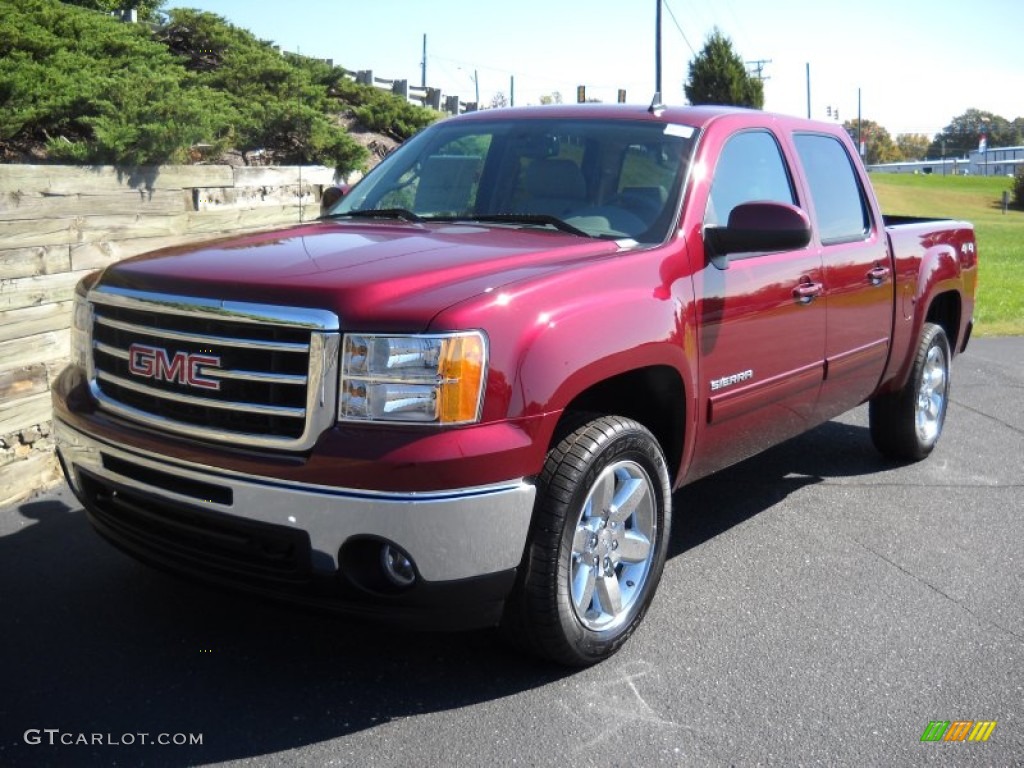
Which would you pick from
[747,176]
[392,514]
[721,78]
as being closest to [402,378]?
[392,514]

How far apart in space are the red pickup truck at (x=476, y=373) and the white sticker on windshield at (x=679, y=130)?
0.01 meters

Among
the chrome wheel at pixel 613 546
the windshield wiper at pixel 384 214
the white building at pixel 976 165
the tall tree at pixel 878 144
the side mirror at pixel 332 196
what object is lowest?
the chrome wheel at pixel 613 546

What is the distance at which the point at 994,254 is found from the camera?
27109 millimetres

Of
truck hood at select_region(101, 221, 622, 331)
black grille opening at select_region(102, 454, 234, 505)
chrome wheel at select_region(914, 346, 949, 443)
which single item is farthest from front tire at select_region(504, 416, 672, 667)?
chrome wheel at select_region(914, 346, 949, 443)

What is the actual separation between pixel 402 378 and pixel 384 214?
A: 171 centimetres

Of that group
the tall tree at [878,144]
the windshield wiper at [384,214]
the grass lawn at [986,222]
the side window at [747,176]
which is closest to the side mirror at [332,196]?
the windshield wiper at [384,214]

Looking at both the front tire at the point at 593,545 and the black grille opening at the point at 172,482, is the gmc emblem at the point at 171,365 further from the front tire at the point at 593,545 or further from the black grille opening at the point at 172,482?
the front tire at the point at 593,545

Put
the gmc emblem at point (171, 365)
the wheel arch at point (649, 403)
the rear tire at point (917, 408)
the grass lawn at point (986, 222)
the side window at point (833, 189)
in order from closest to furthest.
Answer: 1. the gmc emblem at point (171, 365)
2. the wheel arch at point (649, 403)
3. the side window at point (833, 189)
4. the rear tire at point (917, 408)
5. the grass lawn at point (986, 222)

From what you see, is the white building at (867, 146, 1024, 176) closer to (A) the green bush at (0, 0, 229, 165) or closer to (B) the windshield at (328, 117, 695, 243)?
(A) the green bush at (0, 0, 229, 165)

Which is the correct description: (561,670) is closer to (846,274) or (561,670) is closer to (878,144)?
(846,274)

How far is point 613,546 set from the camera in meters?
3.74

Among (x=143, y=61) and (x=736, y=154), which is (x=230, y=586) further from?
(x=143, y=61)

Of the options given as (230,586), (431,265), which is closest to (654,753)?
(230,586)

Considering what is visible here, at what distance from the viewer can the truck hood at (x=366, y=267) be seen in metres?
3.14
